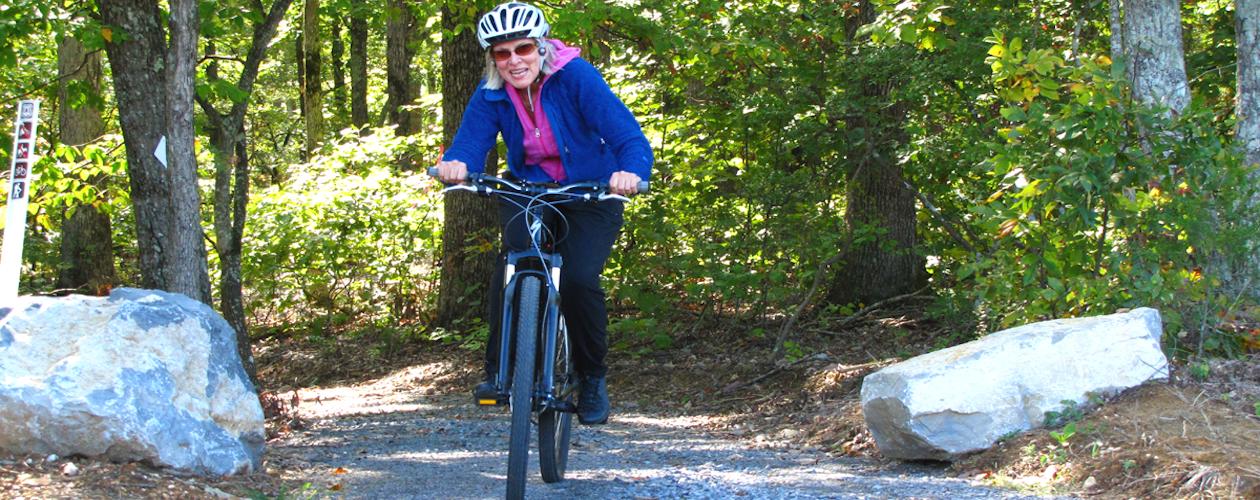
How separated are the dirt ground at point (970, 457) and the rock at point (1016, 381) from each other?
3.6 inches

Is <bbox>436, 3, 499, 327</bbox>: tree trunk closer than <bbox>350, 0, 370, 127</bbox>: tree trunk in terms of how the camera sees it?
Yes

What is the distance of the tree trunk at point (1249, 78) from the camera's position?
7684 mm

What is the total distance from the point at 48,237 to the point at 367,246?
7.37m

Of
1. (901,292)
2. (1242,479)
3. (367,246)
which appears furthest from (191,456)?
(367,246)

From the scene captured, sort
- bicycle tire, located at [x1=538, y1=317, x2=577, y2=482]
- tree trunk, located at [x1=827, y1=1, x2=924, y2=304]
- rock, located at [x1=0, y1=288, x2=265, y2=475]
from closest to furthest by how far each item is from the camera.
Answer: rock, located at [x1=0, y1=288, x2=265, y2=475] < bicycle tire, located at [x1=538, y1=317, x2=577, y2=482] < tree trunk, located at [x1=827, y1=1, x2=924, y2=304]

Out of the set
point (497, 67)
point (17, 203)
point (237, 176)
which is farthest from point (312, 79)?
point (497, 67)

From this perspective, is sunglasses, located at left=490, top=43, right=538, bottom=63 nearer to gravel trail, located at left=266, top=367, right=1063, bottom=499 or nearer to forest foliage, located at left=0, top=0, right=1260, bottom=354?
gravel trail, located at left=266, top=367, right=1063, bottom=499

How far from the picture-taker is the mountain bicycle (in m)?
4.66

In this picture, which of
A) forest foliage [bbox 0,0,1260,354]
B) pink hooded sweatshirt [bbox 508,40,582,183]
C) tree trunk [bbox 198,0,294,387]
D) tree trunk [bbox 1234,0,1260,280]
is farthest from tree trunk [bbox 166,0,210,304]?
tree trunk [bbox 1234,0,1260,280]

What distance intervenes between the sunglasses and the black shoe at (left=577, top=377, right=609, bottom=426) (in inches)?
59.9

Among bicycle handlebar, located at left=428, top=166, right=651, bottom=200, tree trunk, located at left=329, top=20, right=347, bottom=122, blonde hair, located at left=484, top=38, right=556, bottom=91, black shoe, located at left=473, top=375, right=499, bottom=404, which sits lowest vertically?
black shoe, located at left=473, top=375, right=499, bottom=404

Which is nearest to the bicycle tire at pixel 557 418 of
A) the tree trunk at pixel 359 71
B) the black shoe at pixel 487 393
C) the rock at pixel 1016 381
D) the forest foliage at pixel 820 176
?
the black shoe at pixel 487 393

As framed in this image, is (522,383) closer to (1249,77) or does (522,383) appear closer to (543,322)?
(543,322)

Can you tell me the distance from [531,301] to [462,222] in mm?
8119
